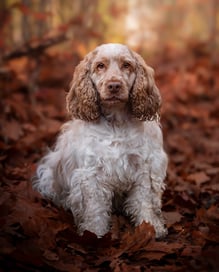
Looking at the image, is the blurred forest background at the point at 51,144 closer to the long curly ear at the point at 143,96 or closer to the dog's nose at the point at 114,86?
the long curly ear at the point at 143,96

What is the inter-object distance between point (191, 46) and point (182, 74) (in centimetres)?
467

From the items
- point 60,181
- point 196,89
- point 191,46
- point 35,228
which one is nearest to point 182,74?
point 196,89

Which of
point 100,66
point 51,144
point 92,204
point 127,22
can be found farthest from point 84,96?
point 127,22

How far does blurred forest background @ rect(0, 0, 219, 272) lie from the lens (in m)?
3.64

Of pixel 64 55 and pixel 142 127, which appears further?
pixel 64 55

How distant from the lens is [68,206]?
482 cm

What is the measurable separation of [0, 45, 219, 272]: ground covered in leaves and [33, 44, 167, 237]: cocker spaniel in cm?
20

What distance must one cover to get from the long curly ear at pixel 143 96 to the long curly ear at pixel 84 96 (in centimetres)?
36

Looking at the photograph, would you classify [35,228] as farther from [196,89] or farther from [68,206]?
[196,89]

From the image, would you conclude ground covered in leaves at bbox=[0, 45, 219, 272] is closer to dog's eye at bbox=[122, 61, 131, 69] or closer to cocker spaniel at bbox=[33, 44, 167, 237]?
cocker spaniel at bbox=[33, 44, 167, 237]

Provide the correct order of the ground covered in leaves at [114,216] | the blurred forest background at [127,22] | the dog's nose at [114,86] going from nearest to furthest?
the ground covered in leaves at [114,216], the dog's nose at [114,86], the blurred forest background at [127,22]

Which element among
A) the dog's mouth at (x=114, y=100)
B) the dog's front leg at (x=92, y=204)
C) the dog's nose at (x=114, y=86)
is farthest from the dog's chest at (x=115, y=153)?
the dog's nose at (x=114, y=86)

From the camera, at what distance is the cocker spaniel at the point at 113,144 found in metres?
4.42

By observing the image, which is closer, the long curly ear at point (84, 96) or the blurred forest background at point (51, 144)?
the blurred forest background at point (51, 144)
